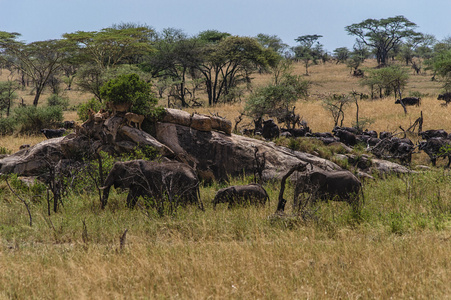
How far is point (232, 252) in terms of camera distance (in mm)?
5992

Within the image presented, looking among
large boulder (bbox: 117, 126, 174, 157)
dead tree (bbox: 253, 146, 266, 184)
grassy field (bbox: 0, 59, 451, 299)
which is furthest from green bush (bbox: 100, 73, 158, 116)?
grassy field (bbox: 0, 59, 451, 299)

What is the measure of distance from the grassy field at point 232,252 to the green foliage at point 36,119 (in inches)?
666

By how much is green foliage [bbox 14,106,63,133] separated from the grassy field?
16917mm

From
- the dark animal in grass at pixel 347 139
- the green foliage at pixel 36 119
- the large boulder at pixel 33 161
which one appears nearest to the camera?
the large boulder at pixel 33 161

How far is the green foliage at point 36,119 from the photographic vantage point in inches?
976

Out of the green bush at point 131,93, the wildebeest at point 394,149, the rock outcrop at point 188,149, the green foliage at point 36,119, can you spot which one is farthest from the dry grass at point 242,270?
the green foliage at point 36,119

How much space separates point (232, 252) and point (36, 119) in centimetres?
2297

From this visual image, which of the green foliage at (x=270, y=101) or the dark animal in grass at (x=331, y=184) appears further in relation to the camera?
the green foliage at (x=270, y=101)

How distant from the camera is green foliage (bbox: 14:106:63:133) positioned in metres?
24.8

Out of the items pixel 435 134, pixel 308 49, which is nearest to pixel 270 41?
pixel 308 49

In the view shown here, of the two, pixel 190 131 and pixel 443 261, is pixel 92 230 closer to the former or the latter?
pixel 443 261

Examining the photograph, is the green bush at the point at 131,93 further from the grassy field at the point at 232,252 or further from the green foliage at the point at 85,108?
the grassy field at the point at 232,252

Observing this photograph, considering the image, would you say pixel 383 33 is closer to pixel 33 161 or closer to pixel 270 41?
pixel 270 41

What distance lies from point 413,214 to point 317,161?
8017mm
